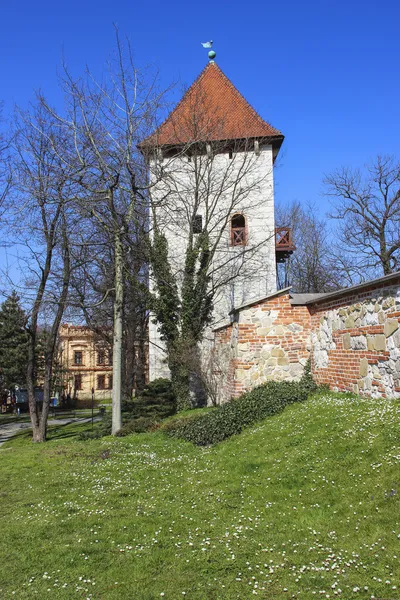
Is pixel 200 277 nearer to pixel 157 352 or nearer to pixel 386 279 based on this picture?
pixel 157 352

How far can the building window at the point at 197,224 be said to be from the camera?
2056 cm

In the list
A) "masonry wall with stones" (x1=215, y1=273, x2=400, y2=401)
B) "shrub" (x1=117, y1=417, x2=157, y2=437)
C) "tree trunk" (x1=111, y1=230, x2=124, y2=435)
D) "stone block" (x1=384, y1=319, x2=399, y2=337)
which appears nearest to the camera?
"stone block" (x1=384, y1=319, x2=399, y2=337)

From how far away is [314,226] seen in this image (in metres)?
34.2

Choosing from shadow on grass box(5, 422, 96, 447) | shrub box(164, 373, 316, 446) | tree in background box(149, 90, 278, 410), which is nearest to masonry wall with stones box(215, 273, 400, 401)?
shrub box(164, 373, 316, 446)

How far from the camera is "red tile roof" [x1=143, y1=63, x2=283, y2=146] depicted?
1978cm

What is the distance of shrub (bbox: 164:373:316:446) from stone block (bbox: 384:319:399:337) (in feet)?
9.25

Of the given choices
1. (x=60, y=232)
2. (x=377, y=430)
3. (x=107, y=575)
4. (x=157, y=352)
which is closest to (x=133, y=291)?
(x=157, y=352)

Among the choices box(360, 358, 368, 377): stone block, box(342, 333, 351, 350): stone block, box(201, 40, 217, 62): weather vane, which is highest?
box(201, 40, 217, 62): weather vane

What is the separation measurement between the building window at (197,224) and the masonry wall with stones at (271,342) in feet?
30.0

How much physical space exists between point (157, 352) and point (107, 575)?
18.8 metres

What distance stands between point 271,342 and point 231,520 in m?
7.29

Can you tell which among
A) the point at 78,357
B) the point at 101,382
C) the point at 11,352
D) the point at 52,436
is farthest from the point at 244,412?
the point at 78,357

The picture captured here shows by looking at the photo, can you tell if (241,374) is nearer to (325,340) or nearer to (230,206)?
(325,340)

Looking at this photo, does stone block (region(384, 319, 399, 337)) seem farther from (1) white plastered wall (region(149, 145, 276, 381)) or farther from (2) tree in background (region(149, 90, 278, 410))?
(1) white plastered wall (region(149, 145, 276, 381))
